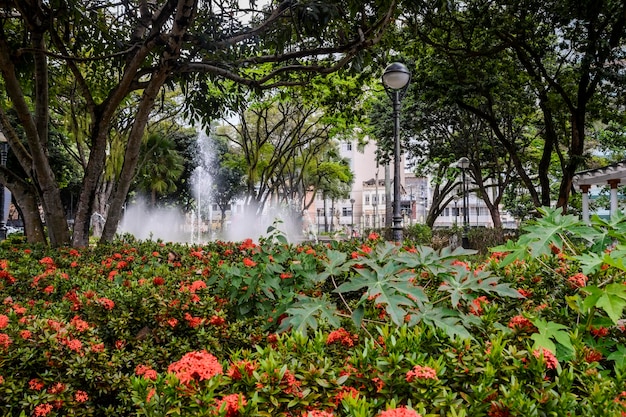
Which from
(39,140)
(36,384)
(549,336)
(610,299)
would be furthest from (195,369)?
(39,140)

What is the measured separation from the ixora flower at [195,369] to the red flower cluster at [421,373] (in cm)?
50

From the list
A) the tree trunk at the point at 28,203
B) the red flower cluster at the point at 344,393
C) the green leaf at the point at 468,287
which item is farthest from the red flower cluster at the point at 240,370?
the tree trunk at the point at 28,203

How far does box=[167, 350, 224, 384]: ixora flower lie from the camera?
1.14 metres

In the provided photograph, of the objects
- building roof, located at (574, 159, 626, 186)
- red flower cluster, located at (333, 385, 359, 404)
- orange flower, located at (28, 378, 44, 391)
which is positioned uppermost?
building roof, located at (574, 159, 626, 186)

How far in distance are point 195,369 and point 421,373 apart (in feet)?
1.91

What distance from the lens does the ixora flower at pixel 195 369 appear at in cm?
114

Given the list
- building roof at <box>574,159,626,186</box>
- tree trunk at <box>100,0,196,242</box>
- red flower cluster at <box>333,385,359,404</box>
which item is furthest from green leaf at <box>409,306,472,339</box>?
building roof at <box>574,159,626,186</box>

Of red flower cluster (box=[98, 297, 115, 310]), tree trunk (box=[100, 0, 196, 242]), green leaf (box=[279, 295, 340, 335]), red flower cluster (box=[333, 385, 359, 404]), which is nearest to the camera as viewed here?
red flower cluster (box=[333, 385, 359, 404])

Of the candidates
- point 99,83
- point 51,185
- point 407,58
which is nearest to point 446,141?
point 407,58

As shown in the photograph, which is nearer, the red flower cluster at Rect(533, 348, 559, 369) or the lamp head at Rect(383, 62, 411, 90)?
the red flower cluster at Rect(533, 348, 559, 369)

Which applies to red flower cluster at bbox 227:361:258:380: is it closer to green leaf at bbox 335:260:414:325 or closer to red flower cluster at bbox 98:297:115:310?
green leaf at bbox 335:260:414:325

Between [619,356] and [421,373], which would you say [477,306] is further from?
[421,373]

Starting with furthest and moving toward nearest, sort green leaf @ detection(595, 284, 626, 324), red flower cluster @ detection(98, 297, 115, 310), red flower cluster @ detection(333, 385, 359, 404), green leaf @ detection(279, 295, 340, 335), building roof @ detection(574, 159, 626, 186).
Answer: building roof @ detection(574, 159, 626, 186)
red flower cluster @ detection(98, 297, 115, 310)
green leaf @ detection(279, 295, 340, 335)
green leaf @ detection(595, 284, 626, 324)
red flower cluster @ detection(333, 385, 359, 404)

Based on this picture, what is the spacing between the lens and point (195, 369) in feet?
3.79
